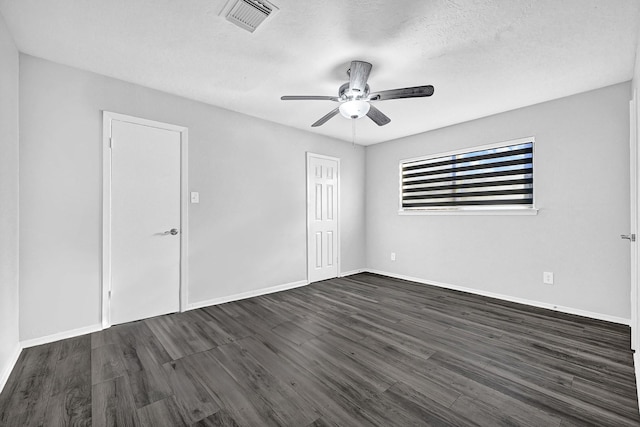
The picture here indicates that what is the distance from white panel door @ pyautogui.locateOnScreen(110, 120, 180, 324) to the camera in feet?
9.24

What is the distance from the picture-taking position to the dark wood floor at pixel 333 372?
1.60 m

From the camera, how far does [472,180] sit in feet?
13.2

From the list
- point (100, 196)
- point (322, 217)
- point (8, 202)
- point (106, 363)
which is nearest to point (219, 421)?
point (106, 363)

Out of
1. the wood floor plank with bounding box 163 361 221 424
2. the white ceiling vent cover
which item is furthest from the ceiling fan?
the wood floor plank with bounding box 163 361 221 424

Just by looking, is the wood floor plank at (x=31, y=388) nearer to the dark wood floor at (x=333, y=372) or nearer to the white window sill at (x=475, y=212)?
the dark wood floor at (x=333, y=372)

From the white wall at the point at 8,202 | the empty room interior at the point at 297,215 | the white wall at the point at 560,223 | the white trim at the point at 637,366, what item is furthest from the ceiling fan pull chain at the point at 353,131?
the white trim at the point at 637,366

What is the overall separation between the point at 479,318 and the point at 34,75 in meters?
4.86

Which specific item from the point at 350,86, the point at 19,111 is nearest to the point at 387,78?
the point at 350,86

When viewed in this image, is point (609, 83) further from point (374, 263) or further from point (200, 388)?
point (200, 388)

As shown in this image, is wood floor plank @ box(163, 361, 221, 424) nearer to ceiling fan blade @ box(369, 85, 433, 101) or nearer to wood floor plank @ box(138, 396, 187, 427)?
wood floor plank @ box(138, 396, 187, 427)

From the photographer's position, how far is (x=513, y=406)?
65.5 inches

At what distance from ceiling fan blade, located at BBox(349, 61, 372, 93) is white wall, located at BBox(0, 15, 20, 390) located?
8.24ft

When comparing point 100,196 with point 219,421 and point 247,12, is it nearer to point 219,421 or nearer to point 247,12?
point 247,12

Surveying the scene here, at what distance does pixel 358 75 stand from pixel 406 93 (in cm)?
44
